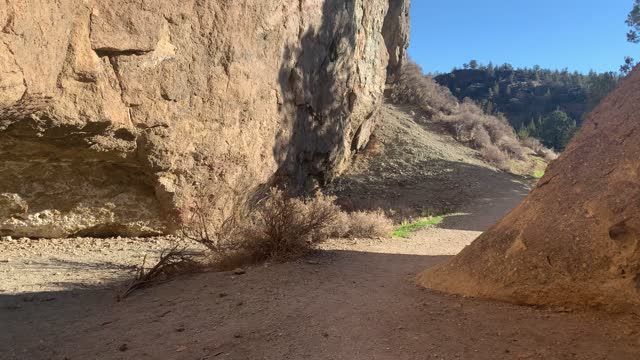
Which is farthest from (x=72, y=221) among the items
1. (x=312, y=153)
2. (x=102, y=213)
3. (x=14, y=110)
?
(x=312, y=153)

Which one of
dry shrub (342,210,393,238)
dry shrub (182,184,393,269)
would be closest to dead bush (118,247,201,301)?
dry shrub (182,184,393,269)

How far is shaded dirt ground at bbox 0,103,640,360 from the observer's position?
3.42 m

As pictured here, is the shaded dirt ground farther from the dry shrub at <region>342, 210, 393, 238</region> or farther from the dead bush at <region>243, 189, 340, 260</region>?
the dry shrub at <region>342, 210, 393, 238</region>

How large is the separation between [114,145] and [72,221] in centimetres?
139

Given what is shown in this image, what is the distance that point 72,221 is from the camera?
24.7 ft

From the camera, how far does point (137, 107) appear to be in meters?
7.52

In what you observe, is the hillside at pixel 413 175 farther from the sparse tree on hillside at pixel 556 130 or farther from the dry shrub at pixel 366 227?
the sparse tree on hillside at pixel 556 130

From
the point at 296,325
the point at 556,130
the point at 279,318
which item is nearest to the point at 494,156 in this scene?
the point at 279,318

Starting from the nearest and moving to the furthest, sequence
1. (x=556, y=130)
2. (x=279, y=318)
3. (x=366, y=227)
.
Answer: (x=279, y=318) < (x=366, y=227) < (x=556, y=130)

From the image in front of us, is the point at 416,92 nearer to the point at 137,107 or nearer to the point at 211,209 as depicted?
the point at 211,209

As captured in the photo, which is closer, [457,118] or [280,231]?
[280,231]

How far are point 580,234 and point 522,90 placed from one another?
66.6m

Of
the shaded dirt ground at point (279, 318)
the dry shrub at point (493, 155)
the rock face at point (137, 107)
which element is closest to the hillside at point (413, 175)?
the dry shrub at point (493, 155)

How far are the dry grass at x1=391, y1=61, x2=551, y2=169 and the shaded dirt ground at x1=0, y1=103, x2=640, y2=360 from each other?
18.5m
